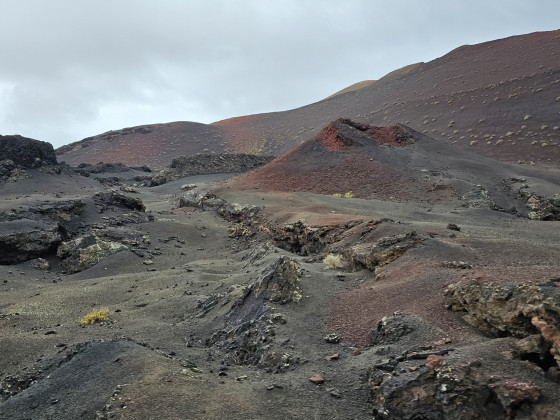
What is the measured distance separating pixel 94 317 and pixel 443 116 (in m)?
46.0

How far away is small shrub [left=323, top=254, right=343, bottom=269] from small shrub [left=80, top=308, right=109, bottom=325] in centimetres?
568

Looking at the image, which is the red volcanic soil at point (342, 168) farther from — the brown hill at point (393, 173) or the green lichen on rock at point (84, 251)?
the green lichen on rock at point (84, 251)

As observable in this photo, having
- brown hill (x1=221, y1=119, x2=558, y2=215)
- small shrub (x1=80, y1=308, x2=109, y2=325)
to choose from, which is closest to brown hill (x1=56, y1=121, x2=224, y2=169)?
brown hill (x1=221, y1=119, x2=558, y2=215)

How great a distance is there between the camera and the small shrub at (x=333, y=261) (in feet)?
33.8

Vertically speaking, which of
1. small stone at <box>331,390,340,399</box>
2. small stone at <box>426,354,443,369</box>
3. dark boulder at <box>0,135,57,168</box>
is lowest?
small stone at <box>331,390,340,399</box>

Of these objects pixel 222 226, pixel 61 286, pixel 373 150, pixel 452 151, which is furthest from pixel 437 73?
pixel 61 286

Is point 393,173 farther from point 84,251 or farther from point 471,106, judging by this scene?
point 471,106

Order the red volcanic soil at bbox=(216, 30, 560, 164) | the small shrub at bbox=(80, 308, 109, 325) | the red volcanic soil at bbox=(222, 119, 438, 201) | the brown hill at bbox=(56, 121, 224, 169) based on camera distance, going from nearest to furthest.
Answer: the small shrub at bbox=(80, 308, 109, 325) < the red volcanic soil at bbox=(222, 119, 438, 201) < the red volcanic soil at bbox=(216, 30, 560, 164) < the brown hill at bbox=(56, 121, 224, 169)

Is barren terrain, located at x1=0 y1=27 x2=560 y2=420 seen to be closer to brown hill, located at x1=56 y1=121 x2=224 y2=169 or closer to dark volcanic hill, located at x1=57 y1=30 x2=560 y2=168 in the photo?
dark volcanic hill, located at x1=57 y1=30 x2=560 y2=168

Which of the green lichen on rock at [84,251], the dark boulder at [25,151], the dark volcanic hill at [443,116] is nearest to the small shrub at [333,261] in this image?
the green lichen on rock at [84,251]

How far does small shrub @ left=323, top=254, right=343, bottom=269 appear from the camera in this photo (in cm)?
1030

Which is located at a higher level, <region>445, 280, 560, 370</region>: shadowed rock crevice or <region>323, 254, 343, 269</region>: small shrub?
<region>445, 280, 560, 370</region>: shadowed rock crevice

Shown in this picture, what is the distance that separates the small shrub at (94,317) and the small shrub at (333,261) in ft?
18.6

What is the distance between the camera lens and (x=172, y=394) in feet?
15.5
